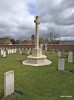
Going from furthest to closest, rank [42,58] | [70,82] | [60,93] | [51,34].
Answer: [51,34] < [42,58] < [70,82] < [60,93]

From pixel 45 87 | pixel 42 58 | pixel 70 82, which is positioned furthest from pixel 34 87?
pixel 42 58

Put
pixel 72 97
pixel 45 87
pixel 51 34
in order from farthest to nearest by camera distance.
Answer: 1. pixel 51 34
2. pixel 45 87
3. pixel 72 97

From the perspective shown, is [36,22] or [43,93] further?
[36,22]

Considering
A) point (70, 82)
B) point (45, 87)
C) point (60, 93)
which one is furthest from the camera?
point (70, 82)

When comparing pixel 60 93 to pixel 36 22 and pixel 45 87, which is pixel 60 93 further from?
pixel 36 22

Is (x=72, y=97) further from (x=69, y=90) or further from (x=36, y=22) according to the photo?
(x=36, y=22)

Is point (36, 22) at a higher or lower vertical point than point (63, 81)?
higher

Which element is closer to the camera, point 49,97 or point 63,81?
point 49,97

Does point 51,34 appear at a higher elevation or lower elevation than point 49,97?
higher

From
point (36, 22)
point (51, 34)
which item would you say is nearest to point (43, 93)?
point (36, 22)

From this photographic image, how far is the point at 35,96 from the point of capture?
265 inches

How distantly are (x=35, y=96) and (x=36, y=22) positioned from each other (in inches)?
402

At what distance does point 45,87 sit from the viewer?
26.2 feet

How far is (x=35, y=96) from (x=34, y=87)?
1.25 metres
